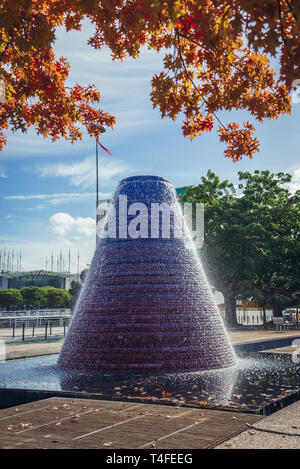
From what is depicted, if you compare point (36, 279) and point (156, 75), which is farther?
point (36, 279)

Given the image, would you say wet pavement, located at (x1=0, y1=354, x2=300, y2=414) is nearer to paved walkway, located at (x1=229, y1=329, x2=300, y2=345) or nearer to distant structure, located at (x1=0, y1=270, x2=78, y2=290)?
paved walkway, located at (x1=229, y1=329, x2=300, y2=345)

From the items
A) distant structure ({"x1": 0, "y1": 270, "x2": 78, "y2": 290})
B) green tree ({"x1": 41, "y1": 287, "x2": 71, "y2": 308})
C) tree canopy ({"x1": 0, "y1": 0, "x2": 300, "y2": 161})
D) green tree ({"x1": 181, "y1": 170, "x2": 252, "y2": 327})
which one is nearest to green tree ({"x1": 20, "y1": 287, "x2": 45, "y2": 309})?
green tree ({"x1": 41, "y1": 287, "x2": 71, "y2": 308})

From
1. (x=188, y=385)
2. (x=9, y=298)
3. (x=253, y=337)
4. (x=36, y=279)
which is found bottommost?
(x=253, y=337)

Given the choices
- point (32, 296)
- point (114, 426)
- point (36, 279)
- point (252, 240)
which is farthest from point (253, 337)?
point (36, 279)

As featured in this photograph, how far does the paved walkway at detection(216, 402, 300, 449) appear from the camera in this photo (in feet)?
15.9

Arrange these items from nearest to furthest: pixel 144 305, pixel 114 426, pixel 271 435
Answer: pixel 271 435 → pixel 114 426 → pixel 144 305

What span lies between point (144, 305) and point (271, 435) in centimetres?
Answer: 554

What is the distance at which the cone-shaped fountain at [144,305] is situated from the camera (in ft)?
33.6

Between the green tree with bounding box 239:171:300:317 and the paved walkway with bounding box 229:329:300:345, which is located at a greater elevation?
the green tree with bounding box 239:171:300:317

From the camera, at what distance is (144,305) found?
34.5 feet

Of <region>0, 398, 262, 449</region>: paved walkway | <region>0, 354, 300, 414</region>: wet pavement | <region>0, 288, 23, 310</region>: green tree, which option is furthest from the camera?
<region>0, 288, 23, 310</region>: green tree

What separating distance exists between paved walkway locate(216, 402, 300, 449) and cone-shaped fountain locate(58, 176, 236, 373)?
4.27 metres

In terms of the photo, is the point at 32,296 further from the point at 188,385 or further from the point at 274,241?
the point at 188,385
